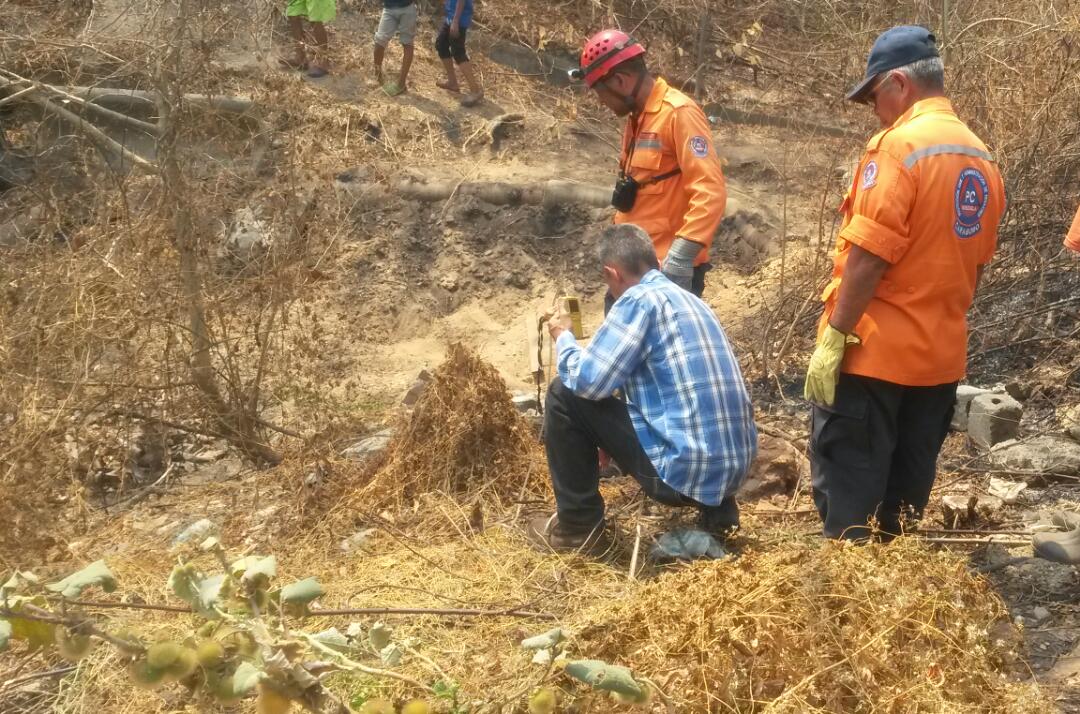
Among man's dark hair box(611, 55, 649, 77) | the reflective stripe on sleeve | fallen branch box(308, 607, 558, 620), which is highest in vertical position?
man's dark hair box(611, 55, 649, 77)

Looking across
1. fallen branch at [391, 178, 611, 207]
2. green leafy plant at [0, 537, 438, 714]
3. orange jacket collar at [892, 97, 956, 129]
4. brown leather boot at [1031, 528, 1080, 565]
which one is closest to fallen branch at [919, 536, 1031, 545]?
brown leather boot at [1031, 528, 1080, 565]

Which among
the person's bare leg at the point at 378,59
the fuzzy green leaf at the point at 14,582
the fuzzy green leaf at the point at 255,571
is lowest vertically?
the fuzzy green leaf at the point at 14,582

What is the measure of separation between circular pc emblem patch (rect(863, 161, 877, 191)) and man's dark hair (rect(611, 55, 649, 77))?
1532 millimetres

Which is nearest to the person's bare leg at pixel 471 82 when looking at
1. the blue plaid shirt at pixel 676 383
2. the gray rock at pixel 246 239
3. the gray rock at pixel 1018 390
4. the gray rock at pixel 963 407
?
the gray rock at pixel 246 239

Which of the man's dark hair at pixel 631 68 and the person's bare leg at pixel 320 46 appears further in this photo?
the person's bare leg at pixel 320 46

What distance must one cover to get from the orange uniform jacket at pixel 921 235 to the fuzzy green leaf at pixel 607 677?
152cm

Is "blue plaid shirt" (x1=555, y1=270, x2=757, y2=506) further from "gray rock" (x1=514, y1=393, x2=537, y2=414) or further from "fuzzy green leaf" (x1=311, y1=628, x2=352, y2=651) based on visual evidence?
"gray rock" (x1=514, y1=393, x2=537, y2=414)

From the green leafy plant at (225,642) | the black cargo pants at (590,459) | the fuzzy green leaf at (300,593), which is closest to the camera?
the green leafy plant at (225,642)

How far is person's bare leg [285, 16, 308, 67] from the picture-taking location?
956 cm

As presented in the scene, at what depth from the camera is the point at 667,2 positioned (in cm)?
1130

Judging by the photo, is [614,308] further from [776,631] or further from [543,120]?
[543,120]

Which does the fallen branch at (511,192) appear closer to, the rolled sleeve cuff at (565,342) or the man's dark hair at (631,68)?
the man's dark hair at (631,68)

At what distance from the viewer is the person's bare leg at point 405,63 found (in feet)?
31.4

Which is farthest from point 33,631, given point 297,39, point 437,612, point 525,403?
point 297,39
